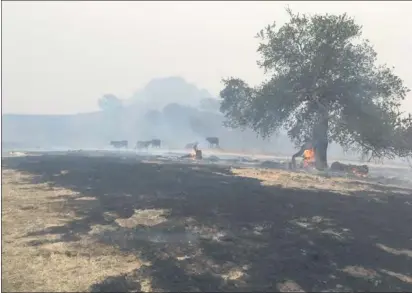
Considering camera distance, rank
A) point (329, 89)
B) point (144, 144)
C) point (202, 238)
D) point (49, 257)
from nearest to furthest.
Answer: point (49, 257)
point (202, 238)
point (329, 89)
point (144, 144)

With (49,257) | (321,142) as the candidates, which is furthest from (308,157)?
(49,257)

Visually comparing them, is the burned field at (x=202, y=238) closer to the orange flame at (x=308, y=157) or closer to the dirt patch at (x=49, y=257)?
the dirt patch at (x=49, y=257)

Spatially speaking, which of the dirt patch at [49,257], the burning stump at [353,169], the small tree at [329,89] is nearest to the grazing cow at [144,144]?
the small tree at [329,89]

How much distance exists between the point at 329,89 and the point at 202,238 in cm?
2827

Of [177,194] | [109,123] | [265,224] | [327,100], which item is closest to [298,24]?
[327,100]

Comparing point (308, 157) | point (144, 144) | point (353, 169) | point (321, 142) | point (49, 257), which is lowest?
point (49, 257)

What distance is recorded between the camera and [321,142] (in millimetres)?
39469

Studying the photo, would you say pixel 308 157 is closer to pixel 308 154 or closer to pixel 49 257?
pixel 308 154

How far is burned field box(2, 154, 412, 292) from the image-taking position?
970 centimetres

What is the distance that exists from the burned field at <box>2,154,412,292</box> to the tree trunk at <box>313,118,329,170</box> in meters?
15.6

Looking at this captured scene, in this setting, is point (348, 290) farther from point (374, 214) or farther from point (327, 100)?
point (327, 100)

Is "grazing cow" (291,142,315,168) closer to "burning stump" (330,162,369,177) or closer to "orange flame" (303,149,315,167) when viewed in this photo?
"orange flame" (303,149,315,167)

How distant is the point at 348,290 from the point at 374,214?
8.97 m

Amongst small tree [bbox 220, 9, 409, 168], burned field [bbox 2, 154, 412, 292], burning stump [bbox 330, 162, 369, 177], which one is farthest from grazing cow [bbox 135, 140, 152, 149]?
burned field [bbox 2, 154, 412, 292]
